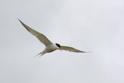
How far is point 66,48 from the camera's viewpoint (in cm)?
3922

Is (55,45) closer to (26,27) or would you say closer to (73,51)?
(73,51)

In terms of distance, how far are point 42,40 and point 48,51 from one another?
89cm

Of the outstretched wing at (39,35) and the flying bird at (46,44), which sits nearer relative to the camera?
the outstretched wing at (39,35)

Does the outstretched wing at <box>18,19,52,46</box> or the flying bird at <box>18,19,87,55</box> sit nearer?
the outstretched wing at <box>18,19,52,46</box>

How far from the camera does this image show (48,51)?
38000 millimetres

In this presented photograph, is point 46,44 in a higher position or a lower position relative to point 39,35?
lower

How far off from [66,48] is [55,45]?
93cm

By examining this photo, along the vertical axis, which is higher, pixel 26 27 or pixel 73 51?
pixel 26 27

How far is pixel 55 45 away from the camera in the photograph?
127ft

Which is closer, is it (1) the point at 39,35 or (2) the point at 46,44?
(1) the point at 39,35

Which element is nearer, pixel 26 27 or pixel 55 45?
pixel 26 27

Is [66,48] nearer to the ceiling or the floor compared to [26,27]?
nearer to the floor

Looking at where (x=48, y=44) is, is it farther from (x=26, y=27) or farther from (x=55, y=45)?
(x=26, y=27)

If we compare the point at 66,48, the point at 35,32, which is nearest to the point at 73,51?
the point at 66,48
